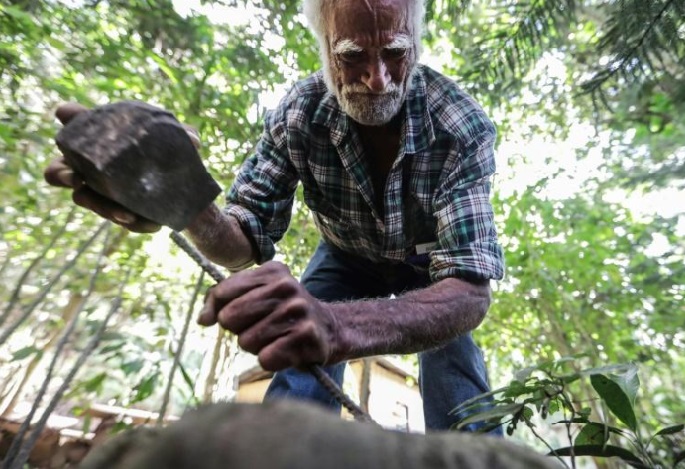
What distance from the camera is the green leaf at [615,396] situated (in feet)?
2.58

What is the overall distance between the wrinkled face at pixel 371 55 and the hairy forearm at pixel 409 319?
71cm

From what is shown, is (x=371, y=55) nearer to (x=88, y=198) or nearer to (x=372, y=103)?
(x=372, y=103)

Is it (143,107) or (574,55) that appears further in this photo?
(574,55)

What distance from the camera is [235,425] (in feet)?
0.82

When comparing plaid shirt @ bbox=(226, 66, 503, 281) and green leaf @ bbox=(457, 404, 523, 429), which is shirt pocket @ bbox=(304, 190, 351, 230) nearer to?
plaid shirt @ bbox=(226, 66, 503, 281)

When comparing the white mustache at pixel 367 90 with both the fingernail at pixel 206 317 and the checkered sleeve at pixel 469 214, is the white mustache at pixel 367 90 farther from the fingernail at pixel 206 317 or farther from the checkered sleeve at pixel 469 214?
the fingernail at pixel 206 317

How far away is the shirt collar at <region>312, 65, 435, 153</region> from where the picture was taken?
5.09ft

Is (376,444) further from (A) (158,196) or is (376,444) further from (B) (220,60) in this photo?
(B) (220,60)

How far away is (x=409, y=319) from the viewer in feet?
3.22

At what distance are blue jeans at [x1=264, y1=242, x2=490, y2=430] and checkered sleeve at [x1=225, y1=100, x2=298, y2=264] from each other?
0.99 feet

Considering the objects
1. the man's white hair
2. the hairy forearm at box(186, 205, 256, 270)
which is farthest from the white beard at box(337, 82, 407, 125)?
the hairy forearm at box(186, 205, 256, 270)

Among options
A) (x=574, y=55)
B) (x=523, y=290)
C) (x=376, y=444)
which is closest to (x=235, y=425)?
(x=376, y=444)

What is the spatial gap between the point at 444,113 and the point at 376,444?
4.83 feet

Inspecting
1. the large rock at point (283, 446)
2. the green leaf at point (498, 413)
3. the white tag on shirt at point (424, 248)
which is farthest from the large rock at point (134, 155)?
the white tag on shirt at point (424, 248)
